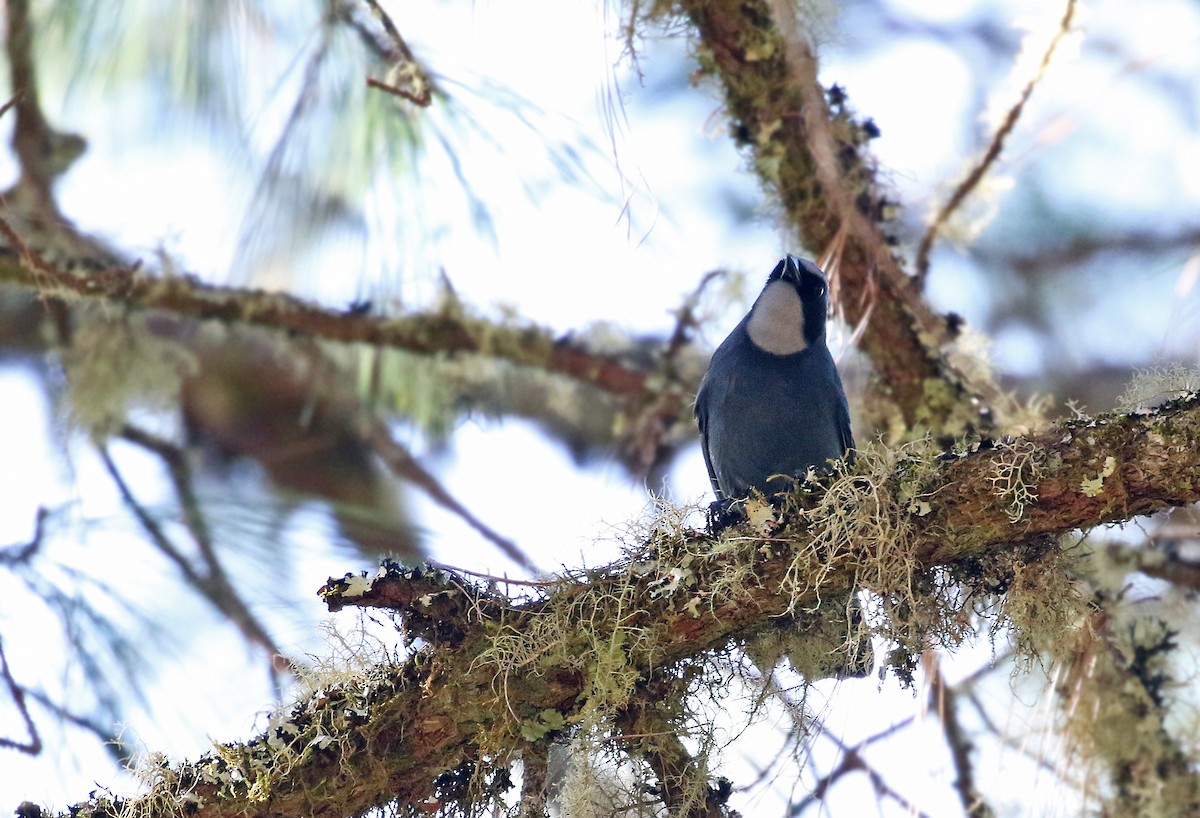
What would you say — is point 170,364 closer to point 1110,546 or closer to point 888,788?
point 888,788

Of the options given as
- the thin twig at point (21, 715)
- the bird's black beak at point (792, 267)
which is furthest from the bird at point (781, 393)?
the thin twig at point (21, 715)

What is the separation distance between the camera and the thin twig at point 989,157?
103 inches

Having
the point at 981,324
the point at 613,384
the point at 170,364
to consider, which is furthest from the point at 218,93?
the point at 981,324

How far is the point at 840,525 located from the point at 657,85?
2962 millimetres

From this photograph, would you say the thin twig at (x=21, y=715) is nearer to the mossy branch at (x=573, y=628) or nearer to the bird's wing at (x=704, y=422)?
the mossy branch at (x=573, y=628)

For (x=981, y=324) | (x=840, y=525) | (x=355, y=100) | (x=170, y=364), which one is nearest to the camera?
(x=840, y=525)

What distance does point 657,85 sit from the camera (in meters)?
Answer: 4.48

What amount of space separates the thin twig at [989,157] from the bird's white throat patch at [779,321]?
439 millimetres

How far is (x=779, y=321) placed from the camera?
2.81 m

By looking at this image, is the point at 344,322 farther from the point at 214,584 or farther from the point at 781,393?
the point at 781,393

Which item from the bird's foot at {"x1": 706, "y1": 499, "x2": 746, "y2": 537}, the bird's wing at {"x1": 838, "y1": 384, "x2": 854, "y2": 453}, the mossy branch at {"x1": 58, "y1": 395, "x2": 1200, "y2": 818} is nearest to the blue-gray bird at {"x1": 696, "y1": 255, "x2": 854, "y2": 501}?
the bird's wing at {"x1": 838, "y1": 384, "x2": 854, "y2": 453}

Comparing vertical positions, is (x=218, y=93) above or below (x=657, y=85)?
below

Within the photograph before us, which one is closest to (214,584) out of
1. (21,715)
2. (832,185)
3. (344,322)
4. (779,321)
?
(21,715)

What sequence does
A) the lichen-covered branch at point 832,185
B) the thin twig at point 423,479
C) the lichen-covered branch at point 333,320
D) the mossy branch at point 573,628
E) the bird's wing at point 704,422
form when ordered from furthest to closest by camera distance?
1. the thin twig at point 423,479
2. the lichen-covered branch at point 333,320
3. the bird's wing at point 704,422
4. the lichen-covered branch at point 832,185
5. the mossy branch at point 573,628
